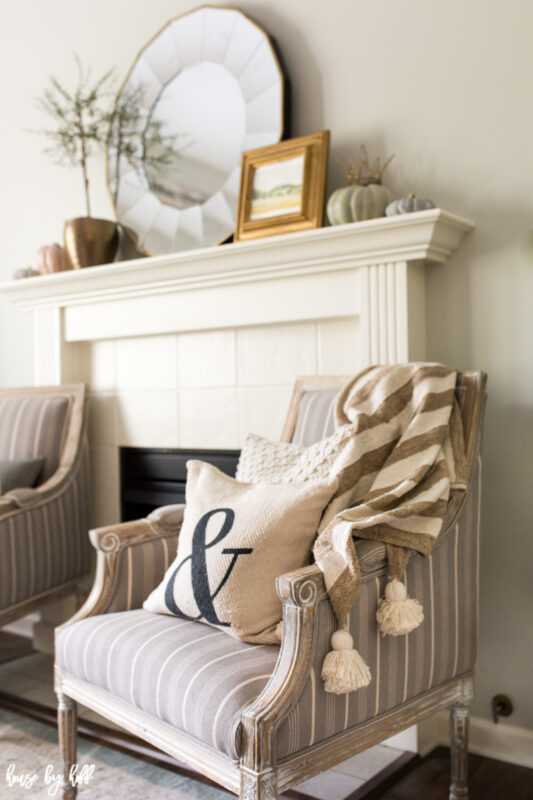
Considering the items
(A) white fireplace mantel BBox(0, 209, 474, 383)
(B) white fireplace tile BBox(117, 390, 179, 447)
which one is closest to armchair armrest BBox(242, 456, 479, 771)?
(A) white fireplace mantel BBox(0, 209, 474, 383)

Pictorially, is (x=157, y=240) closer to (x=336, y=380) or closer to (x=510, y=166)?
(x=336, y=380)

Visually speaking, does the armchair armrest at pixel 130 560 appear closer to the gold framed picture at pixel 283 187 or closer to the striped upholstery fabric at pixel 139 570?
the striped upholstery fabric at pixel 139 570

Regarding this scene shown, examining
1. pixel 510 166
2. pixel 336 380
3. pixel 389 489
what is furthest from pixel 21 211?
pixel 389 489

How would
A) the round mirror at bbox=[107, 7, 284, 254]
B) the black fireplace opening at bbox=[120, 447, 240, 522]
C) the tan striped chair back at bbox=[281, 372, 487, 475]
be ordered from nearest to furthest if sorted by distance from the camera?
the tan striped chair back at bbox=[281, 372, 487, 475] → the round mirror at bbox=[107, 7, 284, 254] → the black fireplace opening at bbox=[120, 447, 240, 522]

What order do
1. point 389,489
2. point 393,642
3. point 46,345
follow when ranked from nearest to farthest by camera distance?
point 393,642, point 389,489, point 46,345

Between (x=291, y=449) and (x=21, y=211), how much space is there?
6.33ft

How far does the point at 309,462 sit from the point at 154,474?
1.09m

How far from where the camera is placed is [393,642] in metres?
1.47

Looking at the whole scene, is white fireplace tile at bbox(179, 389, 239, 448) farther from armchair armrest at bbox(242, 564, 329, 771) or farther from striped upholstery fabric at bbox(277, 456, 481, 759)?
armchair armrest at bbox(242, 564, 329, 771)

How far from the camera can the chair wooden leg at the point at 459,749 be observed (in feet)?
5.60

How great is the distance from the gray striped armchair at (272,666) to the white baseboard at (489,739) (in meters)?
0.32

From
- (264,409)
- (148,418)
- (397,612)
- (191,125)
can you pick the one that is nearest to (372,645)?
(397,612)

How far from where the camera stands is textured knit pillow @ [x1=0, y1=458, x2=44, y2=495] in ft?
8.13

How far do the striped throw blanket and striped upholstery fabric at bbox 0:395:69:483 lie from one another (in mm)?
1193
